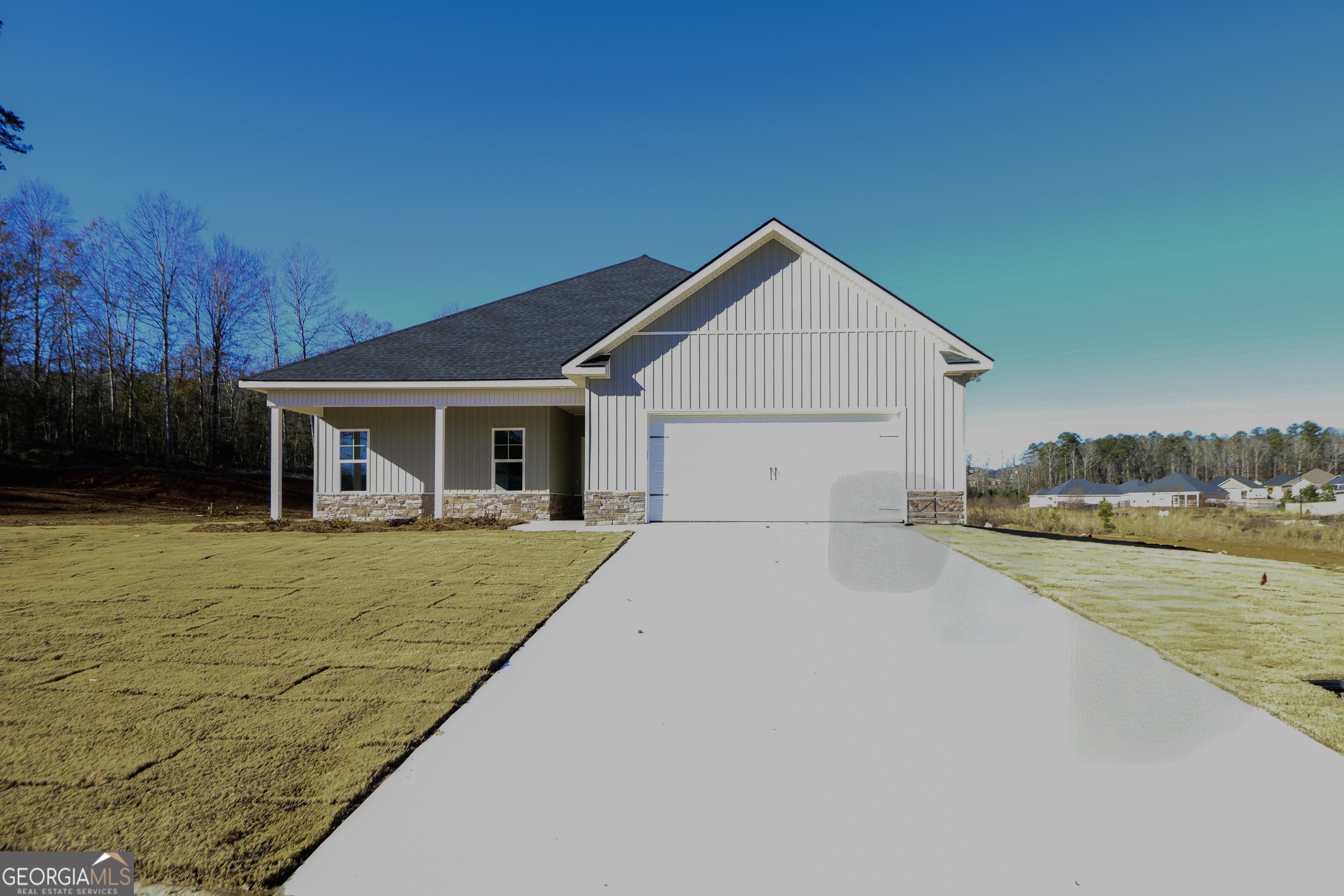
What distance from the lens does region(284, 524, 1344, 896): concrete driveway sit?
2420 mm

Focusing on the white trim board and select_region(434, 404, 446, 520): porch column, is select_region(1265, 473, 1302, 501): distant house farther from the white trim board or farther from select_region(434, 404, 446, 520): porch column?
select_region(434, 404, 446, 520): porch column

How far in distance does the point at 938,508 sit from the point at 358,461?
13.4 m

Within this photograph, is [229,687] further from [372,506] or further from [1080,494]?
[1080,494]

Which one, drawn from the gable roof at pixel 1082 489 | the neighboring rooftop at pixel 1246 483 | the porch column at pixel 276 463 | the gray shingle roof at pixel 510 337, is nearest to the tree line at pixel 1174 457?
the neighboring rooftop at pixel 1246 483

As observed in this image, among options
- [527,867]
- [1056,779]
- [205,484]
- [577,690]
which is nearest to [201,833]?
[527,867]

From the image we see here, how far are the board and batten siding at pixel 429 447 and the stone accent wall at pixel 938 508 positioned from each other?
829 cm

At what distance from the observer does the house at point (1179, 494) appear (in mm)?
62125

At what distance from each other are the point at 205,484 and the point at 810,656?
99.0 ft

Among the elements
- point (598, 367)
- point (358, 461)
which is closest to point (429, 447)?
point (358, 461)

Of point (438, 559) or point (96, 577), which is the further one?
point (438, 559)

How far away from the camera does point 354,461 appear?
1639cm

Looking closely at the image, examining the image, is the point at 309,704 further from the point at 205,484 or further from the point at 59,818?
the point at 205,484

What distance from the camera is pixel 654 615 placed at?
6.24 m

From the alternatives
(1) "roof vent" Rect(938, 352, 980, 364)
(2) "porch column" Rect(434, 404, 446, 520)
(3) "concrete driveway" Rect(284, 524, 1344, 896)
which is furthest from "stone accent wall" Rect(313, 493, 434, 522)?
(1) "roof vent" Rect(938, 352, 980, 364)
